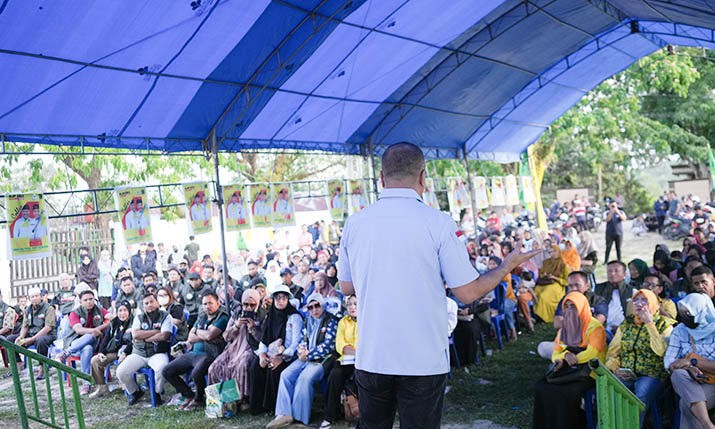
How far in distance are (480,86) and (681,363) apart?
9411 millimetres

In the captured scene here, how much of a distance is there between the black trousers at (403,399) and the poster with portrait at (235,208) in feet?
25.5

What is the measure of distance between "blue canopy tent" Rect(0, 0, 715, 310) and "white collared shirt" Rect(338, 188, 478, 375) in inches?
211

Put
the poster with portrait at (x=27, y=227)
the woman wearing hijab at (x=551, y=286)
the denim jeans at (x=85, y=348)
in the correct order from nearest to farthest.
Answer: the poster with portrait at (x=27, y=227) → the denim jeans at (x=85, y=348) → the woman wearing hijab at (x=551, y=286)

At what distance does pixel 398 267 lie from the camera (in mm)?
1967

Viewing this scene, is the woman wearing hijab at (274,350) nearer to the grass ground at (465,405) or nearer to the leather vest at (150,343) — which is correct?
the grass ground at (465,405)

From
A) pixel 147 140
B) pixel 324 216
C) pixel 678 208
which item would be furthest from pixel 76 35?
pixel 678 208

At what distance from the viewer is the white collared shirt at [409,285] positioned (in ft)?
6.40

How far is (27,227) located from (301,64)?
174 inches

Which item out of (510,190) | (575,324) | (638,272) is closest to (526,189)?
(510,190)

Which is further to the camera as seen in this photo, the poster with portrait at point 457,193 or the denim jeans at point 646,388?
the poster with portrait at point 457,193

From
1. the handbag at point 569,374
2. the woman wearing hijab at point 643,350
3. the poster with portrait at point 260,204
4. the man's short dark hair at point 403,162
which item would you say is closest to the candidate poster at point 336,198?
the poster with portrait at point 260,204

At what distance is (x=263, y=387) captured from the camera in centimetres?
631

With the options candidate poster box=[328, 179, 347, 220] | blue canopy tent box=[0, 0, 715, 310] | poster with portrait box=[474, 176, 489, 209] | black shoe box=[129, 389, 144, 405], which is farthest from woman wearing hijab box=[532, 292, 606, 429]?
poster with portrait box=[474, 176, 489, 209]

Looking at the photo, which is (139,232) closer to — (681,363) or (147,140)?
(147,140)
